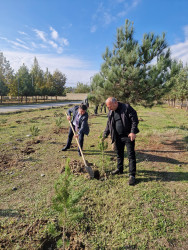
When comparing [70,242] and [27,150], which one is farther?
[27,150]

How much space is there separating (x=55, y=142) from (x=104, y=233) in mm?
4430

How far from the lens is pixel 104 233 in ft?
7.15

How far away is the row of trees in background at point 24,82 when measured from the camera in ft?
95.3

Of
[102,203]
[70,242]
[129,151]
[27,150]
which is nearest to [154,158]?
[129,151]

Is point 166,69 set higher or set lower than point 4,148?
higher

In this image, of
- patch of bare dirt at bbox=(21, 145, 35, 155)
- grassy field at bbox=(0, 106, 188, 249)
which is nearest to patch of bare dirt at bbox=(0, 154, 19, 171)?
grassy field at bbox=(0, 106, 188, 249)

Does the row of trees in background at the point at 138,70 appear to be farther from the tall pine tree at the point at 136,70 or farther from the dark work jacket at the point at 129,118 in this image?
the dark work jacket at the point at 129,118

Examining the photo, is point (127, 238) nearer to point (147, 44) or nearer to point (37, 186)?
point (37, 186)

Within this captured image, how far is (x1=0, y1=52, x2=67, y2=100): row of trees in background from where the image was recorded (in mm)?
29062

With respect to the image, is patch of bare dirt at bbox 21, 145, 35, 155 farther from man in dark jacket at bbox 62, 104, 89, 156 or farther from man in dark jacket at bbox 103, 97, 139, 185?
man in dark jacket at bbox 103, 97, 139, 185

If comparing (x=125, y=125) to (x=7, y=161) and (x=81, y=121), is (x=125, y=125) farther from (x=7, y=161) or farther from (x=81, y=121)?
(x=7, y=161)

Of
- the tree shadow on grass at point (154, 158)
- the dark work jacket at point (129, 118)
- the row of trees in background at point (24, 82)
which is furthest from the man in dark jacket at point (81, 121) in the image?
the row of trees in background at point (24, 82)

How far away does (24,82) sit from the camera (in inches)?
1187

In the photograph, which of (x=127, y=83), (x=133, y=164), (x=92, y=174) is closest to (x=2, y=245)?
(x=92, y=174)
